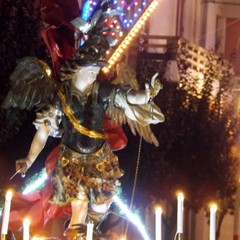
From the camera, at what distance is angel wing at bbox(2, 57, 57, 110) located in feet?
18.7

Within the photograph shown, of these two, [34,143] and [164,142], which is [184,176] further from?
[34,143]

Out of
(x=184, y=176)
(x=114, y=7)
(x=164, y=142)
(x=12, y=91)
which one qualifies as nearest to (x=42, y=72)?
(x=12, y=91)

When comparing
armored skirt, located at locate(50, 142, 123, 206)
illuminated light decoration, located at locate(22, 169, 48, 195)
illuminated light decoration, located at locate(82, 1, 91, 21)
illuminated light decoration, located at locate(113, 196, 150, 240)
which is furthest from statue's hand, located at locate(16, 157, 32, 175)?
illuminated light decoration, located at locate(82, 1, 91, 21)

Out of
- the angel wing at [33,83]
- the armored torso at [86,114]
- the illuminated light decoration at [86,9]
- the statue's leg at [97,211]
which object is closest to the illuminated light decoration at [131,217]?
the statue's leg at [97,211]

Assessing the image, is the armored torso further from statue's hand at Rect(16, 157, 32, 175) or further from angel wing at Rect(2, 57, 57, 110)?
statue's hand at Rect(16, 157, 32, 175)

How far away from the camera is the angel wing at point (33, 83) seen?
570cm

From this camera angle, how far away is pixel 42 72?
5.71 meters

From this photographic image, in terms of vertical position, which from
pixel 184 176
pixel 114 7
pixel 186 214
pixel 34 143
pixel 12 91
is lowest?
pixel 186 214

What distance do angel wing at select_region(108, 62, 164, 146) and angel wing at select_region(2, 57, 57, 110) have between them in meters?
0.45

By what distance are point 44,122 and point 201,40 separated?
14.1 m

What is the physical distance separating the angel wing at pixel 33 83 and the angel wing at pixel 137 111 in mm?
452

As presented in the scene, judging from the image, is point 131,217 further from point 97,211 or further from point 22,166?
point 22,166

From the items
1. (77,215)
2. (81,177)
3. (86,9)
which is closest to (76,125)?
(81,177)

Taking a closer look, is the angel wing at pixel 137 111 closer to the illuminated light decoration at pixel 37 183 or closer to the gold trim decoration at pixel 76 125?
the gold trim decoration at pixel 76 125
